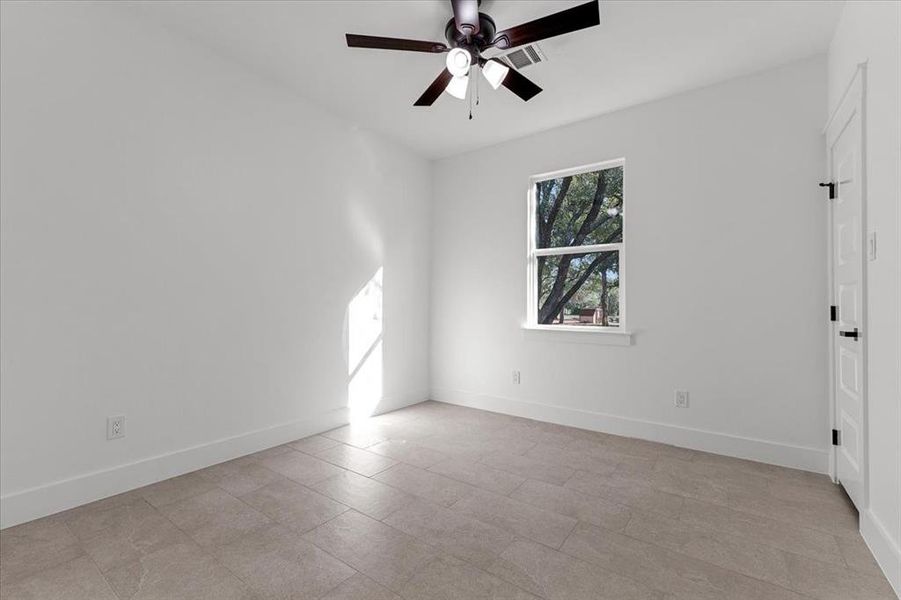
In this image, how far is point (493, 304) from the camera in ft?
14.5

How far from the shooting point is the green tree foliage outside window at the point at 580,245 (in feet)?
12.3

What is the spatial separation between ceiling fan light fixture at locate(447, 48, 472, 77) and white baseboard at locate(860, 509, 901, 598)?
114 inches

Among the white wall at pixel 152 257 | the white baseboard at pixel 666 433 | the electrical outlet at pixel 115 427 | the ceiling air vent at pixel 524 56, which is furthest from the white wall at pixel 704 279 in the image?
the electrical outlet at pixel 115 427

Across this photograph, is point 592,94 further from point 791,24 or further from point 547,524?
point 547,524

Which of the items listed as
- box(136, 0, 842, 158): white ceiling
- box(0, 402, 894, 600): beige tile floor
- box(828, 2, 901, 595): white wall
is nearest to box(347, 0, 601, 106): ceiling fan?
box(136, 0, 842, 158): white ceiling

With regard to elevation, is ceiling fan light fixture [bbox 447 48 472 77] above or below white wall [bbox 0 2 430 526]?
above

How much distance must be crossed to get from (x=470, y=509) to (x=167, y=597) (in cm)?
140

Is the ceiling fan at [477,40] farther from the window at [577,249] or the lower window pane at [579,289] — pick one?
the lower window pane at [579,289]

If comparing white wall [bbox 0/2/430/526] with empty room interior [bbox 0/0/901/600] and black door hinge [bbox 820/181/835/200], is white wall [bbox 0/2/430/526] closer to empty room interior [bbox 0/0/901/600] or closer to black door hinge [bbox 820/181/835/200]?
empty room interior [bbox 0/0/901/600]

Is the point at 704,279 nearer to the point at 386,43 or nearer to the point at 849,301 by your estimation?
the point at 849,301

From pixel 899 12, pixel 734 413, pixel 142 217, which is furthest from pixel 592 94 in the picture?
pixel 142 217

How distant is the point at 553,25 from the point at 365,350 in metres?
3.07

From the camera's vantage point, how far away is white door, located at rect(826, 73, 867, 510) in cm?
206

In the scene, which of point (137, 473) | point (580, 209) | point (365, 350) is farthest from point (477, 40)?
point (137, 473)
